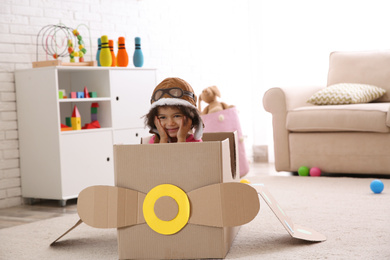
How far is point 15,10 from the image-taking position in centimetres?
354

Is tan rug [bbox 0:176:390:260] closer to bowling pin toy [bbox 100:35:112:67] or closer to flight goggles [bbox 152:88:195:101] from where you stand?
flight goggles [bbox 152:88:195:101]

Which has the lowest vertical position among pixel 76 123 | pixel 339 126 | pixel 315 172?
pixel 315 172

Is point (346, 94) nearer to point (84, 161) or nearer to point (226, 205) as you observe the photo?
point (84, 161)

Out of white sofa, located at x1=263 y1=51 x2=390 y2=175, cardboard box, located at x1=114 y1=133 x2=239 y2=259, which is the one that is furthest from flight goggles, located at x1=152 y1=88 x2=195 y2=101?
white sofa, located at x1=263 y1=51 x2=390 y2=175

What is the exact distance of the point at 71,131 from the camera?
11.3 feet

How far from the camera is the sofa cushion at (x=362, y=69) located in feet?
13.5

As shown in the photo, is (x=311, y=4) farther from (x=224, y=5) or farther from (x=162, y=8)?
(x=162, y=8)

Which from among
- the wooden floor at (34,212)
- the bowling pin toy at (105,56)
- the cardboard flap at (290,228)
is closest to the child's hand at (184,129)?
the cardboard flap at (290,228)

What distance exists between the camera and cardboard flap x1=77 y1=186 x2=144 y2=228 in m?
1.91

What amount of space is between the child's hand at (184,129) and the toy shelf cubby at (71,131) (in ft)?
4.65

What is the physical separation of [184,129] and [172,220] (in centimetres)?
39

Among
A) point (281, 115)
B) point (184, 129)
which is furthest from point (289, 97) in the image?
point (184, 129)

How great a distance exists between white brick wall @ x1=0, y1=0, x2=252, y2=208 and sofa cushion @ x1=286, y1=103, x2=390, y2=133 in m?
1.26

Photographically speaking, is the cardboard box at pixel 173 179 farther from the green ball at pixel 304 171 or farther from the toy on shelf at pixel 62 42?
the green ball at pixel 304 171
